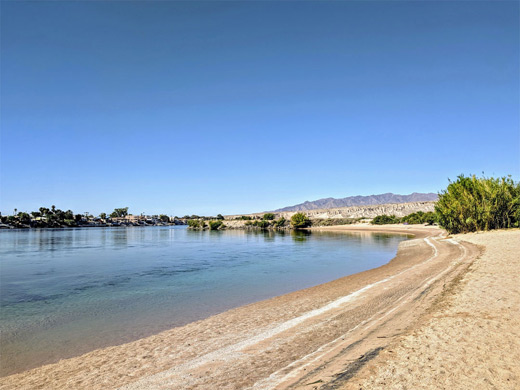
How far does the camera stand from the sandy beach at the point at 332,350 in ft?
17.9

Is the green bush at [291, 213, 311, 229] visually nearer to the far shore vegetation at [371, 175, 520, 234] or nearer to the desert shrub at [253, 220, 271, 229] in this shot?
the desert shrub at [253, 220, 271, 229]

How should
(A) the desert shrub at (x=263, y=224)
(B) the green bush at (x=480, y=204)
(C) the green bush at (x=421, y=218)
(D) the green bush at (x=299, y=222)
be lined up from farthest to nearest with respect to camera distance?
(A) the desert shrub at (x=263, y=224)
(D) the green bush at (x=299, y=222)
(C) the green bush at (x=421, y=218)
(B) the green bush at (x=480, y=204)

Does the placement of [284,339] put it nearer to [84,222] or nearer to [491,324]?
[491,324]

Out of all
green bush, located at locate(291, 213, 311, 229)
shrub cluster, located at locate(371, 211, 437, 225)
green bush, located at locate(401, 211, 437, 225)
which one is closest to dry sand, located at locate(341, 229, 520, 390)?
shrub cluster, located at locate(371, 211, 437, 225)

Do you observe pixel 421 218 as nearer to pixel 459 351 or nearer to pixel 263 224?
pixel 263 224

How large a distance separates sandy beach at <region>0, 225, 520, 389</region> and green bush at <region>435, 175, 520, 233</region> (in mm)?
36325

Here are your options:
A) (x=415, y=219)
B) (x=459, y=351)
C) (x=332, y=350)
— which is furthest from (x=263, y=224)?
(x=459, y=351)

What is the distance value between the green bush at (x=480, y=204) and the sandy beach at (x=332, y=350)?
119 ft

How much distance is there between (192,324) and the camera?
10469mm

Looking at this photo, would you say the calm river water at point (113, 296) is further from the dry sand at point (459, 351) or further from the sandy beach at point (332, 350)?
the dry sand at point (459, 351)

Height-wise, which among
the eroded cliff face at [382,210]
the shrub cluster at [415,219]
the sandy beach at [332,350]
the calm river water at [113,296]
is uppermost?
the eroded cliff face at [382,210]

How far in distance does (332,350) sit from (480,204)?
4541 centimetres

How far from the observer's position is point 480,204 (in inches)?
1662

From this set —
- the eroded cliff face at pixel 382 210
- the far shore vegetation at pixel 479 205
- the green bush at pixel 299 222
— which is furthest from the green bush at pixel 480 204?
the eroded cliff face at pixel 382 210
